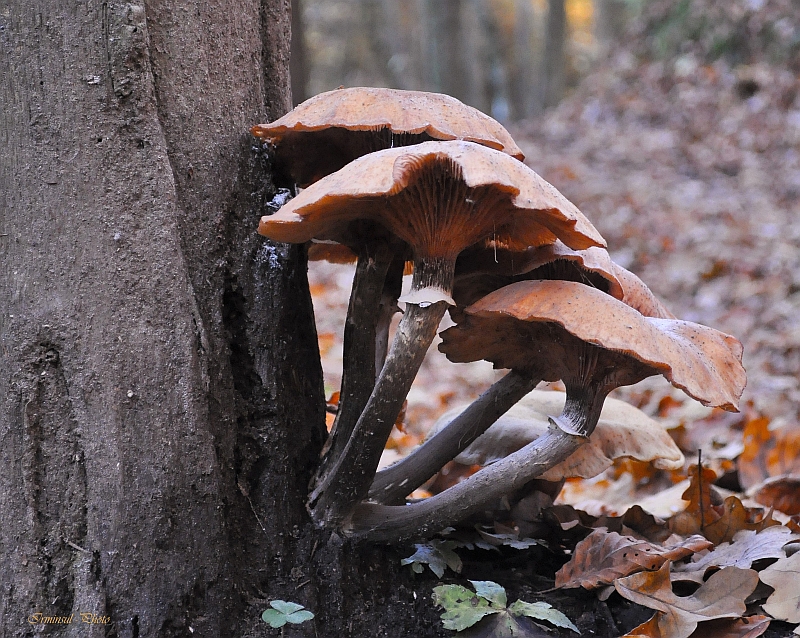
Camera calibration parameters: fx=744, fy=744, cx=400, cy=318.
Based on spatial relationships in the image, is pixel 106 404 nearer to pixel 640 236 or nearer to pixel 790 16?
pixel 640 236

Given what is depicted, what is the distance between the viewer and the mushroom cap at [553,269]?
199 cm

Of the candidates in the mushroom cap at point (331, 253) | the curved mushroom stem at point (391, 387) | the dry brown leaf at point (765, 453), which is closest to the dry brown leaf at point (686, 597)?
the curved mushroom stem at point (391, 387)

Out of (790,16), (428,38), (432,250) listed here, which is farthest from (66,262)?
(428,38)

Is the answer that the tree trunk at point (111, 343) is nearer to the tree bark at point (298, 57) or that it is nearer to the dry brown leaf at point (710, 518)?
the dry brown leaf at point (710, 518)

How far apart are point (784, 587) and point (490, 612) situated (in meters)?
0.82

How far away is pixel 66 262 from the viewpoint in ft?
5.90

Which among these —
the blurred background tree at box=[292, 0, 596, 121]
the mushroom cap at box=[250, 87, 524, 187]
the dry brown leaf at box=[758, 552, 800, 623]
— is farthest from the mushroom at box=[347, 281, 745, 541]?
the blurred background tree at box=[292, 0, 596, 121]

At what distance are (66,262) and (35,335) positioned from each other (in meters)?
0.19

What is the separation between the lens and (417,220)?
6.02 feet

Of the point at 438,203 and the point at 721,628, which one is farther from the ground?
the point at 438,203

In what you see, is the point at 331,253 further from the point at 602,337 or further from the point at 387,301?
the point at 602,337

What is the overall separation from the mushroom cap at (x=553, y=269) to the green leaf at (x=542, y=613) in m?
0.87

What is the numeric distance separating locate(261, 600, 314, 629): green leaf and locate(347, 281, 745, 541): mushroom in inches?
10.3

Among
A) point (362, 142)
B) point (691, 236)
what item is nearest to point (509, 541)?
point (362, 142)
